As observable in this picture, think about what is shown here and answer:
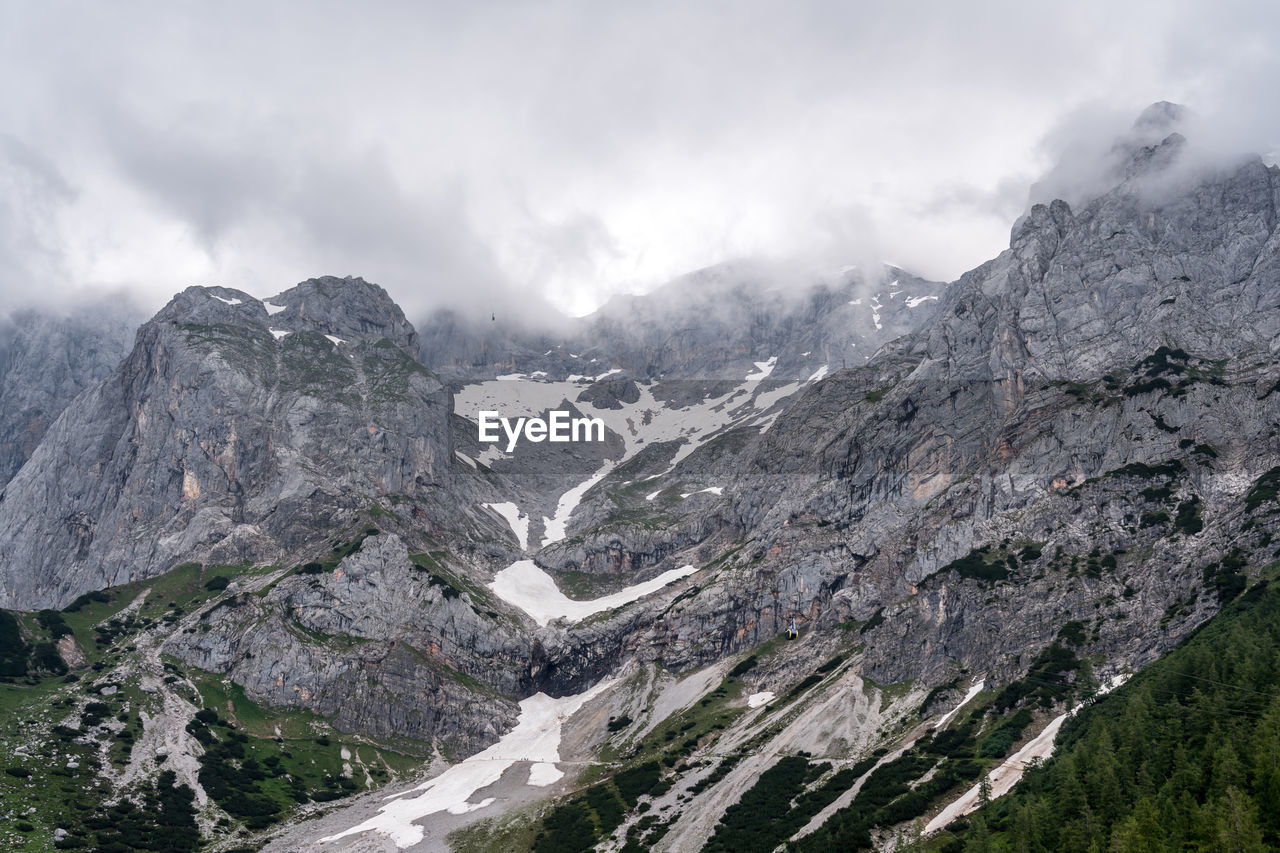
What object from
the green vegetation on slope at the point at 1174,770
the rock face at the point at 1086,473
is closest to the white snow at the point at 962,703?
the rock face at the point at 1086,473

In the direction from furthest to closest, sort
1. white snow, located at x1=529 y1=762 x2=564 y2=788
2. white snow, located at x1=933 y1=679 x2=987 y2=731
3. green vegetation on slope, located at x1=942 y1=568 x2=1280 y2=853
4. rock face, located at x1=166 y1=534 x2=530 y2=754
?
1. rock face, located at x1=166 y1=534 x2=530 y2=754
2. white snow, located at x1=529 y1=762 x2=564 y2=788
3. white snow, located at x1=933 y1=679 x2=987 y2=731
4. green vegetation on slope, located at x1=942 y1=568 x2=1280 y2=853

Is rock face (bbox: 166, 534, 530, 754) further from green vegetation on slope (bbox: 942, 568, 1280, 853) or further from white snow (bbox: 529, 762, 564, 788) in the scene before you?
green vegetation on slope (bbox: 942, 568, 1280, 853)

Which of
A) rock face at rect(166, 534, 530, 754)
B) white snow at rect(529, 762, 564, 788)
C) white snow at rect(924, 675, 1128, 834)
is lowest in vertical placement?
white snow at rect(924, 675, 1128, 834)

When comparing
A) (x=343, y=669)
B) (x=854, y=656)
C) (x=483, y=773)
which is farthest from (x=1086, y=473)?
(x=343, y=669)

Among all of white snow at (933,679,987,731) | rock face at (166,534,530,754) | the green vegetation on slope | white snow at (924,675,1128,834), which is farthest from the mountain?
the green vegetation on slope

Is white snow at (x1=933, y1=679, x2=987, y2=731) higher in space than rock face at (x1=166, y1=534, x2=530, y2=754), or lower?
lower

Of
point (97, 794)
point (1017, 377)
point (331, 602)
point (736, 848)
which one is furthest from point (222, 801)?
point (1017, 377)
